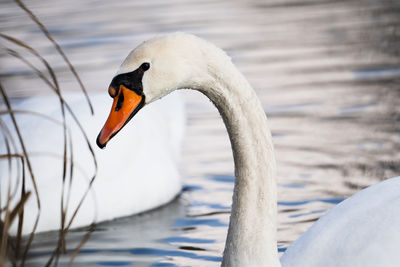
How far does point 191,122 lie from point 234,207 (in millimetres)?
4934

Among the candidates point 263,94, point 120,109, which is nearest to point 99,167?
point 263,94

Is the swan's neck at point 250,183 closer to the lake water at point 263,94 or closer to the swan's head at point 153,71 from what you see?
the swan's head at point 153,71

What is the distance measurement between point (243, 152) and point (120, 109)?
1.65 feet

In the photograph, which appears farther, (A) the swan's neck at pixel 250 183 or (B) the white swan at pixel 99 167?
(B) the white swan at pixel 99 167

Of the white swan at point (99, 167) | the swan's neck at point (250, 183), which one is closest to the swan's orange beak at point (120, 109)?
the swan's neck at point (250, 183)

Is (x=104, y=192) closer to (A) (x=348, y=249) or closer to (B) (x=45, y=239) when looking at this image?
(B) (x=45, y=239)

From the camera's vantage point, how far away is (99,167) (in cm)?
667

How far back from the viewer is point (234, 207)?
3576mm

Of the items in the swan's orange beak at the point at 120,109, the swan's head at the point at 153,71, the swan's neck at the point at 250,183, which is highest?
the swan's head at the point at 153,71

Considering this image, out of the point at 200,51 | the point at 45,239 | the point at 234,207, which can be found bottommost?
A: the point at 45,239

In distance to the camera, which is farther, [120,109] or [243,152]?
[243,152]

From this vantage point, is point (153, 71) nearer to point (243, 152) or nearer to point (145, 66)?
point (145, 66)

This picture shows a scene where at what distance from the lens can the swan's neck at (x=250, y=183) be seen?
11.3 ft

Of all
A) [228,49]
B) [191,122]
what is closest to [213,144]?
[191,122]
